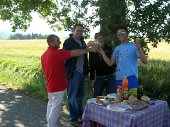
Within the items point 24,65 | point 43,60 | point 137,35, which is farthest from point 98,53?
point 24,65

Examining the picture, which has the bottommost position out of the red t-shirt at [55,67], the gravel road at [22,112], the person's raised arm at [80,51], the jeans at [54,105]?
the gravel road at [22,112]

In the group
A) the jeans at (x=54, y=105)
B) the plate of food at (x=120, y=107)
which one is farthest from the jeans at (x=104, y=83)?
the plate of food at (x=120, y=107)

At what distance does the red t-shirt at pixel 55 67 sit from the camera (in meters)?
5.80

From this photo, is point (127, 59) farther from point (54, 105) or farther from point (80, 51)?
point (54, 105)

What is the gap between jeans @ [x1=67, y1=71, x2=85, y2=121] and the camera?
21.8 feet

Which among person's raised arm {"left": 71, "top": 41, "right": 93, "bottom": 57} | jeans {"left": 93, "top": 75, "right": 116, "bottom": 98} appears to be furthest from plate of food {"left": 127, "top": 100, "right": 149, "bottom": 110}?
jeans {"left": 93, "top": 75, "right": 116, "bottom": 98}

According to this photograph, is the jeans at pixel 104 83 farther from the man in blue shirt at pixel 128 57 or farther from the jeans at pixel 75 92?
the man in blue shirt at pixel 128 57

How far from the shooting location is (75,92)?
6703mm

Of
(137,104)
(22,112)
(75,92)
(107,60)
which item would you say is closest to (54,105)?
(75,92)

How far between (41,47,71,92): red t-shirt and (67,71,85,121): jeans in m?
0.67

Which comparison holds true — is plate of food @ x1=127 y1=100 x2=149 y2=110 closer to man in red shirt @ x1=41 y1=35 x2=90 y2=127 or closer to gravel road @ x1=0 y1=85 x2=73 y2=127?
man in red shirt @ x1=41 y1=35 x2=90 y2=127

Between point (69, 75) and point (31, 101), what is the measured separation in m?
3.00

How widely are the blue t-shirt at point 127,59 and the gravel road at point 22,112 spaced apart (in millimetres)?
2004

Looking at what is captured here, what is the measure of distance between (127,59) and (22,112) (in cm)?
365
